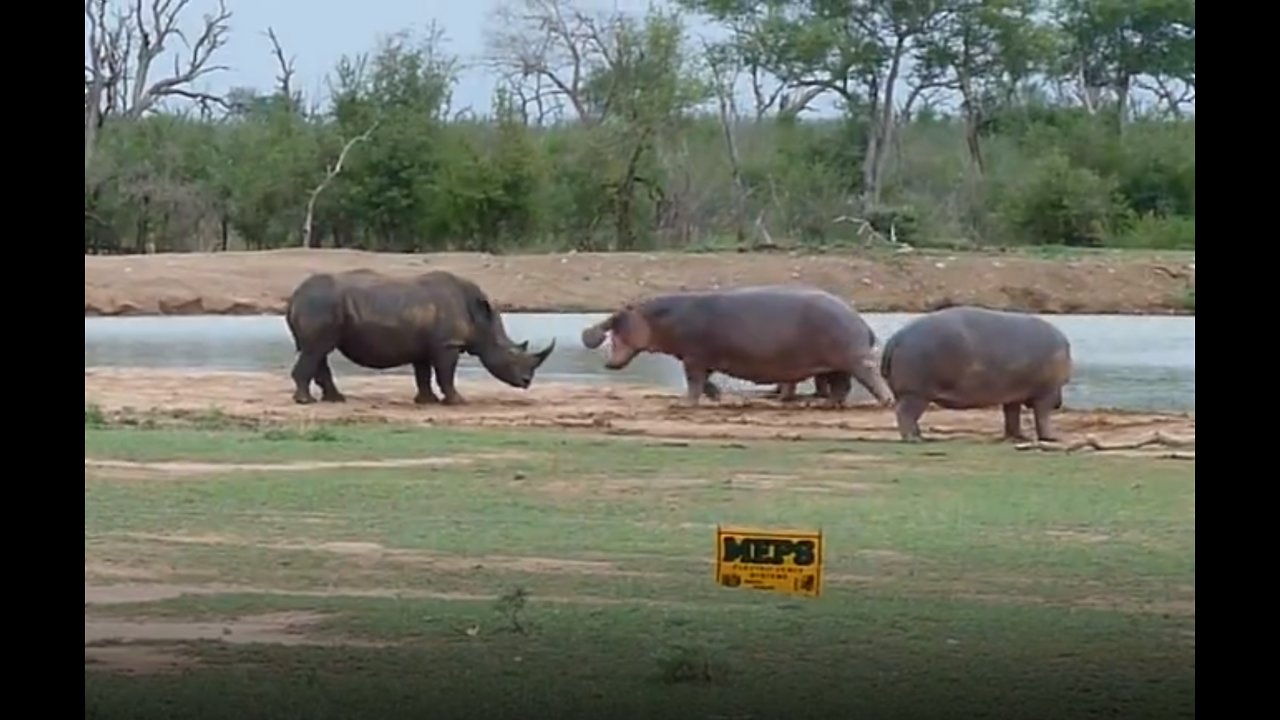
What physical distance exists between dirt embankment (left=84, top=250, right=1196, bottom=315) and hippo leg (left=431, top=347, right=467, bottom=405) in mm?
Answer: 257

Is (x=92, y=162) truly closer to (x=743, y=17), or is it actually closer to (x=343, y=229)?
(x=343, y=229)

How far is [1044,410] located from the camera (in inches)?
302

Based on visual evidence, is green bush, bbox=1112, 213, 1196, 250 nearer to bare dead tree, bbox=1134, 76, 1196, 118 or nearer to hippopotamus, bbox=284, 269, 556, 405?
bare dead tree, bbox=1134, 76, 1196, 118

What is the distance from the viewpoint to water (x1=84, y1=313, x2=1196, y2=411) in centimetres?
734

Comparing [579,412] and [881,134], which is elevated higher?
[881,134]

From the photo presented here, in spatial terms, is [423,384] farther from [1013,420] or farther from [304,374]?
[1013,420]

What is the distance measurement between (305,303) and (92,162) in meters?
1.43

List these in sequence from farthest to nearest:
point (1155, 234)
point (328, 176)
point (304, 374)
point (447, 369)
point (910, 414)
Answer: point (447, 369), point (304, 374), point (910, 414), point (328, 176), point (1155, 234)

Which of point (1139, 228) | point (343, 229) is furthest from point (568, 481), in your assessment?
point (1139, 228)

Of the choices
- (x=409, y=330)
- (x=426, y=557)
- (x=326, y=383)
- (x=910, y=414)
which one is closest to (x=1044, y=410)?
(x=910, y=414)

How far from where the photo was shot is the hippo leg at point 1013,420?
757 centimetres

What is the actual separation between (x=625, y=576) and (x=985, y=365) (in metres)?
2.50

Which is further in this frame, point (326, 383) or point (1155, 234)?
point (326, 383)
